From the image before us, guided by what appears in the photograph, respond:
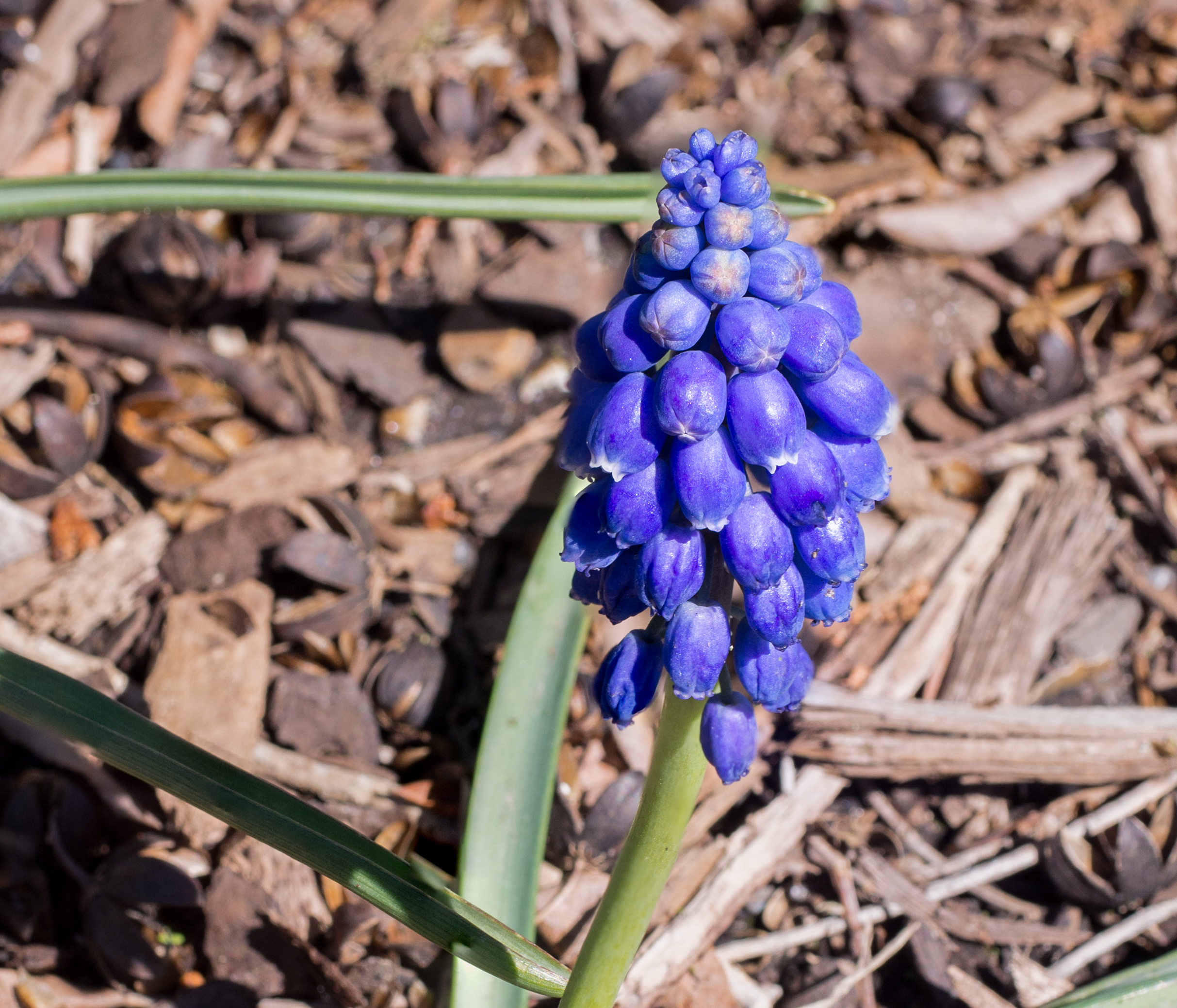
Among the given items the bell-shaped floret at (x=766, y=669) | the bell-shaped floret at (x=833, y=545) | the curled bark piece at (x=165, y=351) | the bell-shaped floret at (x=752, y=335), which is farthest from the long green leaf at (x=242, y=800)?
the curled bark piece at (x=165, y=351)

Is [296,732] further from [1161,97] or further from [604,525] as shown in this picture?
[1161,97]

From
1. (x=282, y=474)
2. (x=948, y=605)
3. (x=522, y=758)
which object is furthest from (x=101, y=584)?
(x=948, y=605)

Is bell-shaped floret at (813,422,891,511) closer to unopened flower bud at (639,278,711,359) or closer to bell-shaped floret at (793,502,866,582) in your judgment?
bell-shaped floret at (793,502,866,582)

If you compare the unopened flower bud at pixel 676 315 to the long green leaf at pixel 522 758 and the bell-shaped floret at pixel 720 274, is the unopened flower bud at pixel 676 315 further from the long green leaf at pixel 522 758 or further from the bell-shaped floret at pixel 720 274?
the long green leaf at pixel 522 758

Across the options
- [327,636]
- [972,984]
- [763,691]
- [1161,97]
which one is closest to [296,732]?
[327,636]

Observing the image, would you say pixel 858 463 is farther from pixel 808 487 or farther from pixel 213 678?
pixel 213 678

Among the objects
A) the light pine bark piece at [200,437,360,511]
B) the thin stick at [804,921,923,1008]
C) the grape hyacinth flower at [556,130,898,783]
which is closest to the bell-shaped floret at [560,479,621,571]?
the grape hyacinth flower at [556,130,898,783]
